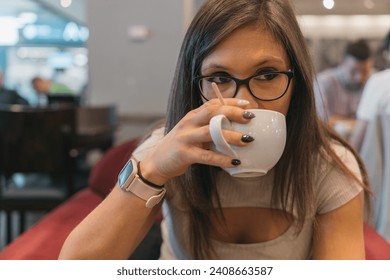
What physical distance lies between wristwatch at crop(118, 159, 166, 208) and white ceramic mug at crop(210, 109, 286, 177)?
0.10 metres

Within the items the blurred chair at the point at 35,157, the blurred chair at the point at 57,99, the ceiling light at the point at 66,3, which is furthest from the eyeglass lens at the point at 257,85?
the blurred chair at the point at 57,99

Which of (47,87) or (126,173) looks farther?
(47,87)

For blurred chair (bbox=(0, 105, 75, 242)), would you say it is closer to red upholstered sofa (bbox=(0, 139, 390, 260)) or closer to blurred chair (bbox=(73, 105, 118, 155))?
blurred chair (bbox=(73, 105, 118, 155))

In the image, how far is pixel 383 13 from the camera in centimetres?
91

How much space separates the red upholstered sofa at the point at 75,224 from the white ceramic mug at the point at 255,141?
0.68ft

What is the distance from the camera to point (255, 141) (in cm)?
47

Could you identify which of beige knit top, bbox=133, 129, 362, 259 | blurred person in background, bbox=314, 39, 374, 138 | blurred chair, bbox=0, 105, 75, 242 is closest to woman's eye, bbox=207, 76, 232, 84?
beige knit top, bbox=133, 129, 362, 259

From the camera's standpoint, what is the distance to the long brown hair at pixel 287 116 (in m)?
0.54

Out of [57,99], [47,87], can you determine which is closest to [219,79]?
[47,87]

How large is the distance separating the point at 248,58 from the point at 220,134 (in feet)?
0.33

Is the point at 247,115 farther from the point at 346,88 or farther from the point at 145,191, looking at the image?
the point at 346,88

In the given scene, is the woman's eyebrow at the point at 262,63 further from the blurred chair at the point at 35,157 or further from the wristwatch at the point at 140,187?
the blurred chair at the point at 35,157

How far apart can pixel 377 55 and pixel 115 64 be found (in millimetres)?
1024

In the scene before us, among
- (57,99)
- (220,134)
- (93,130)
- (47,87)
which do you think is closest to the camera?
(220,134)
